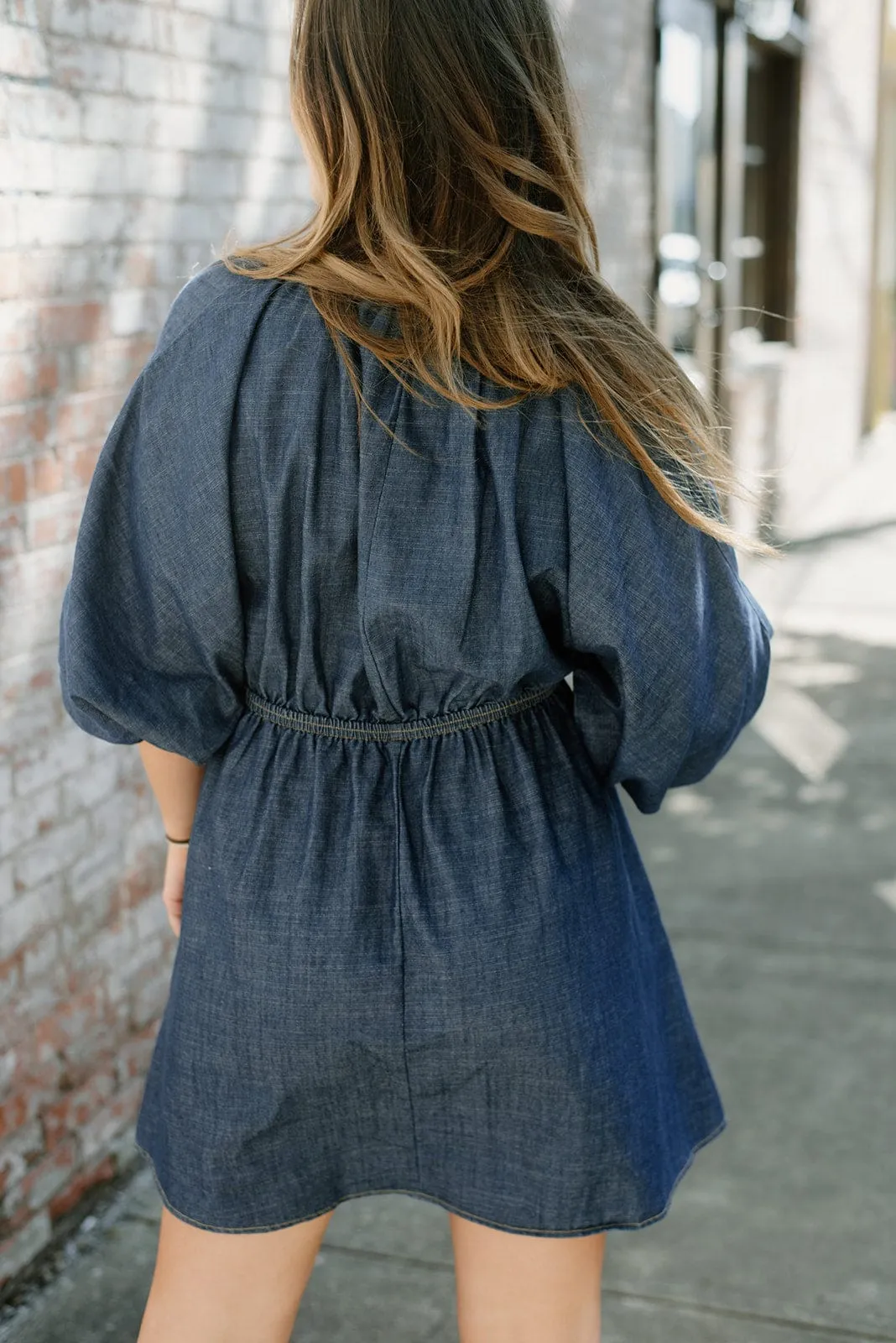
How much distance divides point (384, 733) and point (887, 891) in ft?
9.35

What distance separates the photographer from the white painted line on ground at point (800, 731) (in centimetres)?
500

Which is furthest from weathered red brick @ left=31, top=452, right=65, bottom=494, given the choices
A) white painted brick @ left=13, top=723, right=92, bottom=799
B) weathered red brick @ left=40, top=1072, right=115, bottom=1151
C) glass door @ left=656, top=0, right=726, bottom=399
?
glass door @ left=656, top=0, right=726, bottom=399

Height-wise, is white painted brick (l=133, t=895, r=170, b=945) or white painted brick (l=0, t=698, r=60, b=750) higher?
white painted brick (l=0, t=698, r=60, b=750)

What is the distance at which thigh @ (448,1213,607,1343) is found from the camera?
1521 mm

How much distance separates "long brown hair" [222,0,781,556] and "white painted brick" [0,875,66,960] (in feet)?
4.15

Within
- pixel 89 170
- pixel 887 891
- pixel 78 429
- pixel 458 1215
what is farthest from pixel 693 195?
pixel 458 1215

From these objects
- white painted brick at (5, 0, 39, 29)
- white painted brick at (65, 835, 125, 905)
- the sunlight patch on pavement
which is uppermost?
white painted brick at (5, 0, 39, 29)

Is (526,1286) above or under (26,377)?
under

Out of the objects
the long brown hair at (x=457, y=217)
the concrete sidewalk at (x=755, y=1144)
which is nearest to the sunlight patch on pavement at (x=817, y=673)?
the concrete sidewalk at (x=755, y=1144)

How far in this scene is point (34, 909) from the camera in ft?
7.87

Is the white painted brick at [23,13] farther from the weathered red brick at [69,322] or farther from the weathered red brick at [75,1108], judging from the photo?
the weathered red brick at [75,1108]

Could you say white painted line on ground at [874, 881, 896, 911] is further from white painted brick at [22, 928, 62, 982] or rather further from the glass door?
the glass door

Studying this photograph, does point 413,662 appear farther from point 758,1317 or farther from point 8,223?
point 758,1317

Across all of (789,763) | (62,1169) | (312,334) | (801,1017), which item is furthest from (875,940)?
(312,334)
